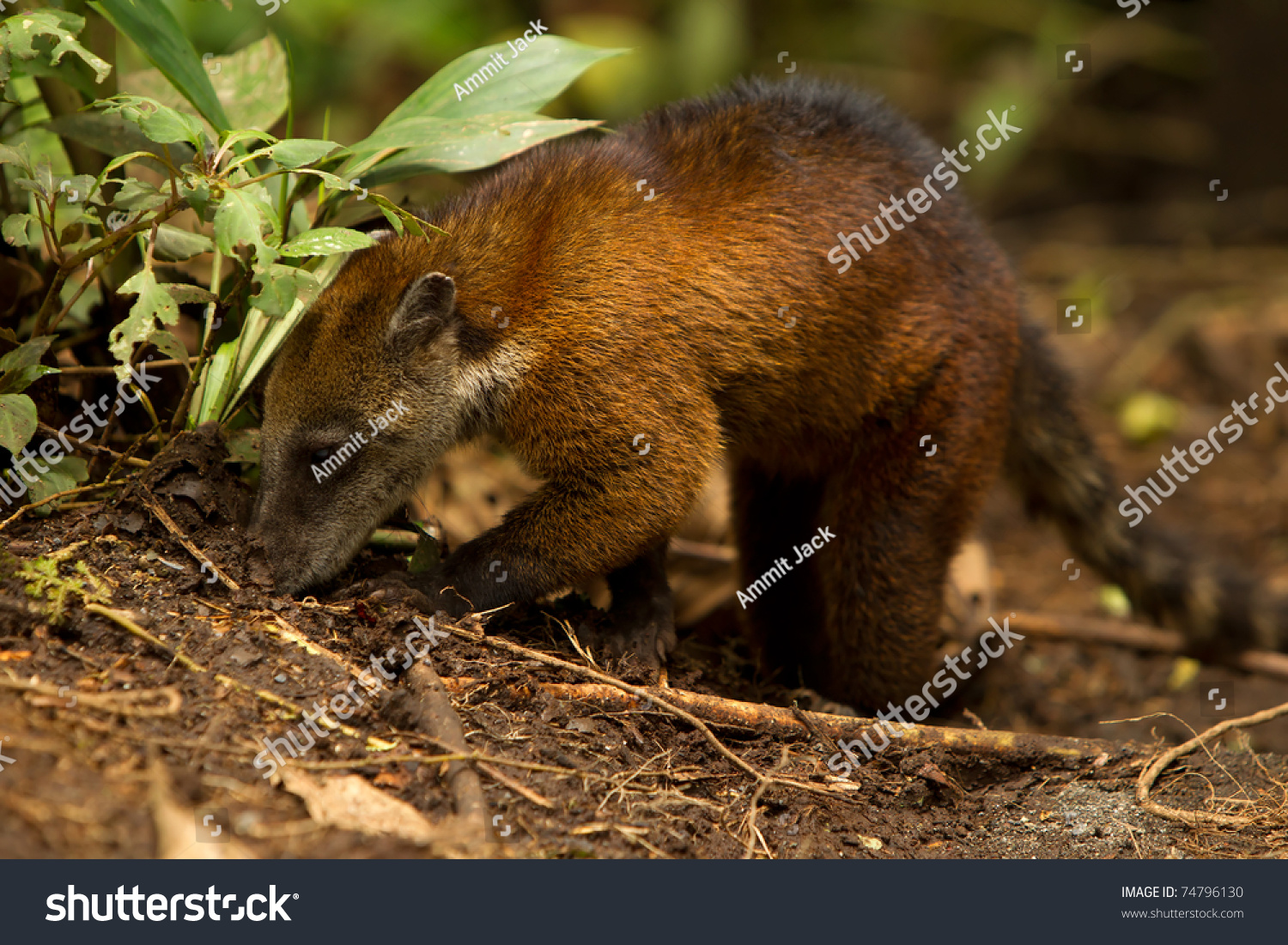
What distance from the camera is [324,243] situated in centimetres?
434

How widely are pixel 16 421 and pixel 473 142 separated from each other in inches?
92.3

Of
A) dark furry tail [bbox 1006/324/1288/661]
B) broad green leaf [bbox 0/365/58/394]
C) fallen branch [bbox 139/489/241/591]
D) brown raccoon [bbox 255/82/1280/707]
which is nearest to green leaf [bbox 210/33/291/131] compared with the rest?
brown raccoon [bbox 255/82/1280/707]

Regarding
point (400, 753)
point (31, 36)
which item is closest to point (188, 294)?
point (31, 36)

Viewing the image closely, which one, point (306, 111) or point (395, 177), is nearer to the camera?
point (395, 177)

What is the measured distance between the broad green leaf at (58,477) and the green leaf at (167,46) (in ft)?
5.30

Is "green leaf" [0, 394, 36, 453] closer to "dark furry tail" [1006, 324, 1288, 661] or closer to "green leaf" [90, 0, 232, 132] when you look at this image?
"green leaf" [90, 0, 232, 132]

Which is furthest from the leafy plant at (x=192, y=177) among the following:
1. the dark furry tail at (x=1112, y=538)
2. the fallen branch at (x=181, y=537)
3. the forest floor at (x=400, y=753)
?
the dark furry tail at (x=1112, y=538)

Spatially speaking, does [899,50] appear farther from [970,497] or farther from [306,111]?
[970,497]

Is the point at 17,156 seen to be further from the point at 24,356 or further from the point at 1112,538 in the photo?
the point at 1112,538

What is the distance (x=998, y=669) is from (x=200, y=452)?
18.2 ft

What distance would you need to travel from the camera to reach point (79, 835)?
2994mm

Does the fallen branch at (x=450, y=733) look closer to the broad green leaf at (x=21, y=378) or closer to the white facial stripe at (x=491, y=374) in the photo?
the white facial stripe at (x=491, y=374)

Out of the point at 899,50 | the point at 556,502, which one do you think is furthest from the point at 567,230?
the point at 899,50

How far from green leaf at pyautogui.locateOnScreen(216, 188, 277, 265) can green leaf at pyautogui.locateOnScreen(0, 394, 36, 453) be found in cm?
104
